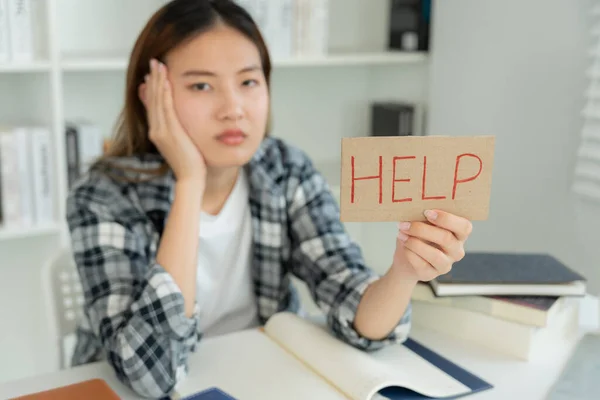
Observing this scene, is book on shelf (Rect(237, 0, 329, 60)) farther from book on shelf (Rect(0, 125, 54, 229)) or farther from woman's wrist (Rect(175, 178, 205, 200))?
woman's wrist (Rect(175, 178, 205, 200))

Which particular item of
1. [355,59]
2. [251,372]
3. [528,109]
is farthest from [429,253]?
[355,59]

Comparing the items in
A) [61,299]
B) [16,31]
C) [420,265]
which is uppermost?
[16,31]

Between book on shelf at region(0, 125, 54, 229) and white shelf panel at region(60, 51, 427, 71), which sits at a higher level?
white shelf panel at region(60, 51, 427, 71)

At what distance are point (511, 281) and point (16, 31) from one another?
133 centimetres

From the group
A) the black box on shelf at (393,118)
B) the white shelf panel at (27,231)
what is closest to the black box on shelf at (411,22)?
the black box on shelf at (393,118)

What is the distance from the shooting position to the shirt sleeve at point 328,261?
3.86 feet

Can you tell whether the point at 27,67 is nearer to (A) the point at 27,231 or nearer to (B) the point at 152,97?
(A) the point at 27,231

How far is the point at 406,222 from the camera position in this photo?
0.91 meters

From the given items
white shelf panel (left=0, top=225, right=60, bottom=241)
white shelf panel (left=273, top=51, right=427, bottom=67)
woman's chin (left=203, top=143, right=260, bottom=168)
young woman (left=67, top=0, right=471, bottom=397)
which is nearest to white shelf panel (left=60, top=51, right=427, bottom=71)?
white shelf panel (left=273, top=51, right=427, bottom=67)

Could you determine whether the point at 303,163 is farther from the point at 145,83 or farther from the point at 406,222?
the point at 406,222

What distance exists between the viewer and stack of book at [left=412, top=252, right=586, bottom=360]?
1156 millimetres

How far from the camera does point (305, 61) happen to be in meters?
2.17

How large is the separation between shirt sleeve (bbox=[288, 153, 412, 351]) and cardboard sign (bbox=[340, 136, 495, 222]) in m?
0.35

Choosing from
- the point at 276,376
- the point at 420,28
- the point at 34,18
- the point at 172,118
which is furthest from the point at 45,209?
the point at 420,28
